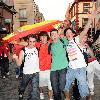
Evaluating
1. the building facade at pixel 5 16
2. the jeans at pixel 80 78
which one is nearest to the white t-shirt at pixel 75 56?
the jeans at pixel 80 78

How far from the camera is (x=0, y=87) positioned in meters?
13.4

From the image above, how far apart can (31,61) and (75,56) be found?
1.11 metres

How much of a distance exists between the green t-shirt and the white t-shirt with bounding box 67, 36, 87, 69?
159mm

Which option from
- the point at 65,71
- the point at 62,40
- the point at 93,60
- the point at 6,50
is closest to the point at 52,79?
the point at 65,71

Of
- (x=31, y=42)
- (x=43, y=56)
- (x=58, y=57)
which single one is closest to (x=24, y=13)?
(x=43, y=56)

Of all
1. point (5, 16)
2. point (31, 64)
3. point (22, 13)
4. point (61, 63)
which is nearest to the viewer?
point (61, 63)

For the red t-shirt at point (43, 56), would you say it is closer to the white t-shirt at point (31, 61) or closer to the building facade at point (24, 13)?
the white t-shirt at point (31, 61)

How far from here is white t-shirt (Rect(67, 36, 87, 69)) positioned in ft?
27.1

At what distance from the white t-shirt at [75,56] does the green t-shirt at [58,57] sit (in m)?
0.16

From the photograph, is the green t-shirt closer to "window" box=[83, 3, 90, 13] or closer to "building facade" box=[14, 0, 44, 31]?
"window" box=[83, 3, 90, 13]

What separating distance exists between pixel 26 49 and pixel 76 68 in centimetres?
134

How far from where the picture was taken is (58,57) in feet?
27.8

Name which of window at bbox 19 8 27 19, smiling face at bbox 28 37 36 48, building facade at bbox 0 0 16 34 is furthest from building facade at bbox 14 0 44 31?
smiling face at bbox 28 37 36 48

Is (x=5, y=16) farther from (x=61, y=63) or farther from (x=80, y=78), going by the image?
(x=80, y=78)
